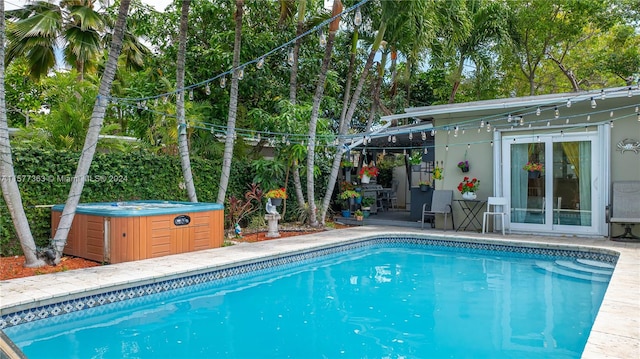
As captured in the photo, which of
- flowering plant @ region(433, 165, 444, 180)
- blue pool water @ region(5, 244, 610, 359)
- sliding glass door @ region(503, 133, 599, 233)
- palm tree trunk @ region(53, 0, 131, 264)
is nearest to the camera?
blue pool water @ region(5, 244, 610, 359)

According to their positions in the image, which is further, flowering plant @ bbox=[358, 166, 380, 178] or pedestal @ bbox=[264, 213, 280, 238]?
flowering plant @ bbox=[358, 166, 380, 178]

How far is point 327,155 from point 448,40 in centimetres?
467

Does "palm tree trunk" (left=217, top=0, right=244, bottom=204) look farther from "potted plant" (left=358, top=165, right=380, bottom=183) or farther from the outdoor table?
the outdoor table

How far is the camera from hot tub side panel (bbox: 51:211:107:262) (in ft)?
21.2

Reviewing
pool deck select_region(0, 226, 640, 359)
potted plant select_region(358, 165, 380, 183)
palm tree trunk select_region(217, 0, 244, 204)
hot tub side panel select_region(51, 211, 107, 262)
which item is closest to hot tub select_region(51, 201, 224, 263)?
hot tub side panel select_region(51, 211, 107, 262)

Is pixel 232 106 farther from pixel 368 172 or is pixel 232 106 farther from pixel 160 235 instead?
pixel 368 172

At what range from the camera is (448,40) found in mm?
12219

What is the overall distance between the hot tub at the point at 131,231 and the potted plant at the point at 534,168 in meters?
6.99

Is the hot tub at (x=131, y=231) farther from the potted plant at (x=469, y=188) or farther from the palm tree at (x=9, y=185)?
the potted plant at (x=469, y=188)

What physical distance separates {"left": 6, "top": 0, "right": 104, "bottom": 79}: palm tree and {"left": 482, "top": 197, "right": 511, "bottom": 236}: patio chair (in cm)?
1017

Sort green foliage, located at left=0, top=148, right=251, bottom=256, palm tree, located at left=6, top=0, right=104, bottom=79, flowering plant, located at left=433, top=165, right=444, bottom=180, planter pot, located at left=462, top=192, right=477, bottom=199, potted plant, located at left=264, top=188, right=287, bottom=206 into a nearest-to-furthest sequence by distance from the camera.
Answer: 1. green foliage, located at left=0, top=148, right=251, bottom=256
2. potted plant, located at left=264, top=188, right=287, bottom=206
3. palm tree, located at left=6, top=0, right=104, bottom=79
4. planter pot, located at left=462, top=192, right=477, bottom=199
5. flowering plant, located at left=433, top=165, right=444, bottom=180

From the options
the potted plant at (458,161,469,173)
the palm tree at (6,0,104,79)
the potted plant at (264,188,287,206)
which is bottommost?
the potted plant at (264,188,287,206)

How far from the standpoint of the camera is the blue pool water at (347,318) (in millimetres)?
4027

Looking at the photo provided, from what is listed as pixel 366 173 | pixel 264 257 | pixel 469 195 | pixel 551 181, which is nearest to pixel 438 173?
pixel 469 195
